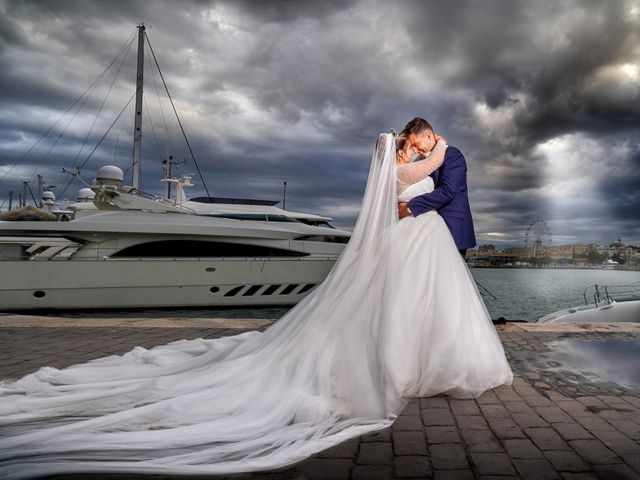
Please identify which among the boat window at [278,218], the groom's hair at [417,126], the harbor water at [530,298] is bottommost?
the harbor water at [530,298]

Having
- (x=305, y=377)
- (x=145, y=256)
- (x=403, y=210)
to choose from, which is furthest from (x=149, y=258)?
(x=305, y=377)

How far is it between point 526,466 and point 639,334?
15.6 ft

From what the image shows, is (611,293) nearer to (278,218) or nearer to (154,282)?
(278,218)

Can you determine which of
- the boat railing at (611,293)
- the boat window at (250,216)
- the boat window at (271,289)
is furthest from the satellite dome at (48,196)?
the boat railing at (611,293)

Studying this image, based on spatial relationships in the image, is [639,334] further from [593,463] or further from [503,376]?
[593,463]

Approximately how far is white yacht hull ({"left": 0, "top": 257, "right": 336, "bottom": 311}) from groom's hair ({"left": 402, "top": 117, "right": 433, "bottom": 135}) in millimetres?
12343

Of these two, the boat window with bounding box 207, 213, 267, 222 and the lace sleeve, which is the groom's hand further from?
the boat window with bounding box 207, 213, 267, 222

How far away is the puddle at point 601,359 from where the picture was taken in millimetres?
3471

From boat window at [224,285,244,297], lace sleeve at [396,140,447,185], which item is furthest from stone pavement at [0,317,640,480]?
boat window at [224,285,244,297]

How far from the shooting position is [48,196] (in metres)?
26.8

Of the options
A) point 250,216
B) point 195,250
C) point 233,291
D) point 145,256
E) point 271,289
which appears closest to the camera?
point 145,256

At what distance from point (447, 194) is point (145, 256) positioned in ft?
44.5

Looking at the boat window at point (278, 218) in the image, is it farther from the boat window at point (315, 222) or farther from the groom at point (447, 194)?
the groom at point (447, 194)

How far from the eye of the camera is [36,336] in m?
5.41
